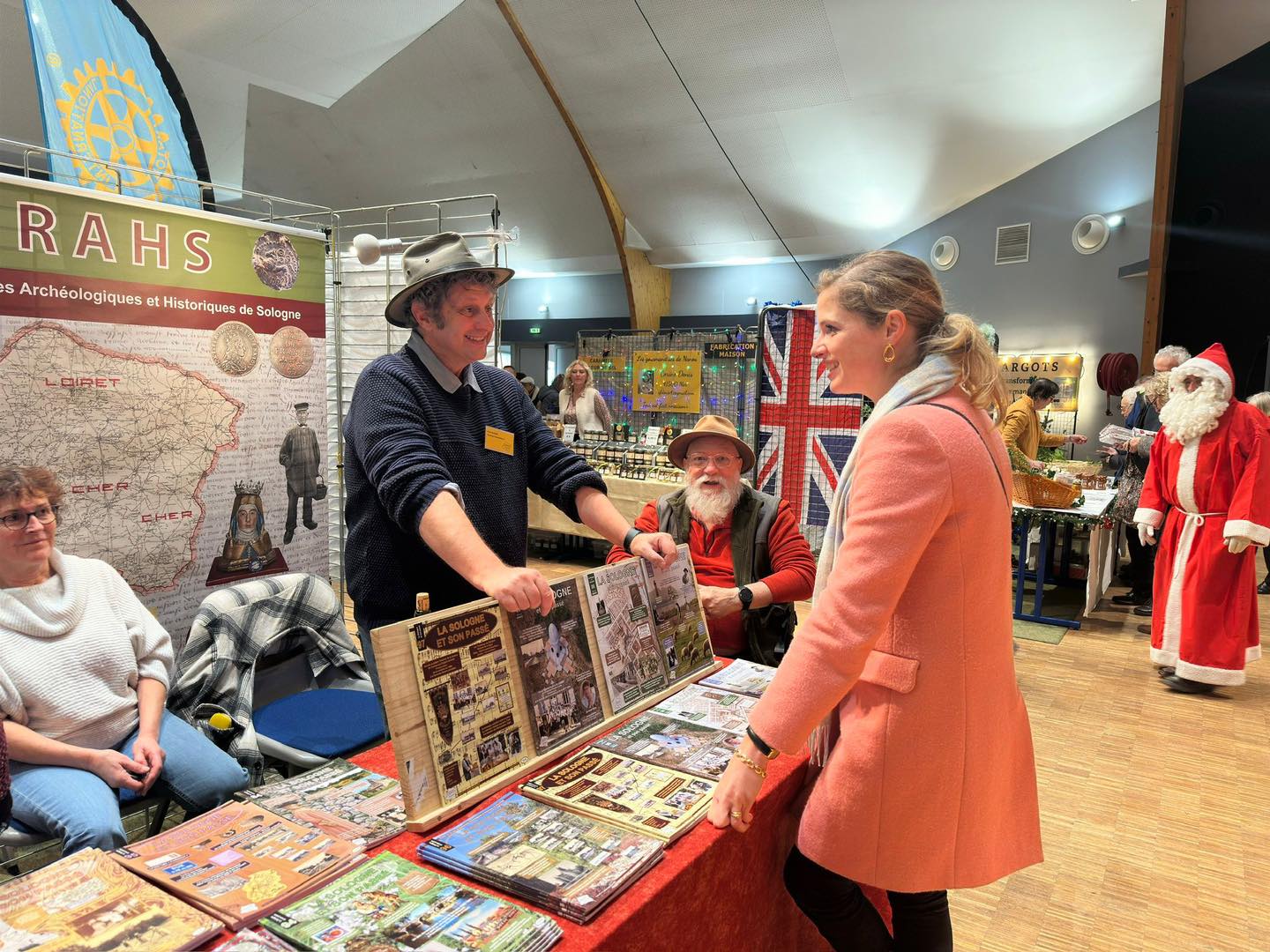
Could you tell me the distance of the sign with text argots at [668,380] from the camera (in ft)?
30.0

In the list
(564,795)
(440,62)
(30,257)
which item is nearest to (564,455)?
(564,795)

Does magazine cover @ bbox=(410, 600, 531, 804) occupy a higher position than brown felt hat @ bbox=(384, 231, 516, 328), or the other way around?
brown felt hat @ bbox=(384, 231, 516, 328)

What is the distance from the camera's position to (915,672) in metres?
1.22

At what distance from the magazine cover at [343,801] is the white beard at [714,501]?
1.59 metres

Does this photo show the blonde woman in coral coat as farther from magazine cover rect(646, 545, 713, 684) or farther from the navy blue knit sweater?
the navy blue knit sweater

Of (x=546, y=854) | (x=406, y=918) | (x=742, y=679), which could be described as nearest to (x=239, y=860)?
(x=406, y=918)

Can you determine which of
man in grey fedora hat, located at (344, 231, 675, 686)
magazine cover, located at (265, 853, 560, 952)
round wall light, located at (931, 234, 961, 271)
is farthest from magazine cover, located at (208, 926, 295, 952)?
round wall light, located at (931, 234, 961, 271)

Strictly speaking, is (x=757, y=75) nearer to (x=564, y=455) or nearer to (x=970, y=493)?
(x=564, y=455)

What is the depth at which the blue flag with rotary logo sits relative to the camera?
3.18 meters

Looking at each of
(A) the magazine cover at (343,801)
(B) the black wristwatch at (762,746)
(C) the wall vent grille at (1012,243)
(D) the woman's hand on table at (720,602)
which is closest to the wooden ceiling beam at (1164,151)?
(C) the wall vent grille at (1012,243)

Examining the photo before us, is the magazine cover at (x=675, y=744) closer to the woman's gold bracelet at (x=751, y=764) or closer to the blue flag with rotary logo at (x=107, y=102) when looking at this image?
the woman's gold bracelet at (x=751, y=764)

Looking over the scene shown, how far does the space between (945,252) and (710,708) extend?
9.03 m

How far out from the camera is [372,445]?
153 centimetres

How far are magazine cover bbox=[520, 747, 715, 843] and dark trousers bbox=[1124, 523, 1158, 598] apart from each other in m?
6.04
